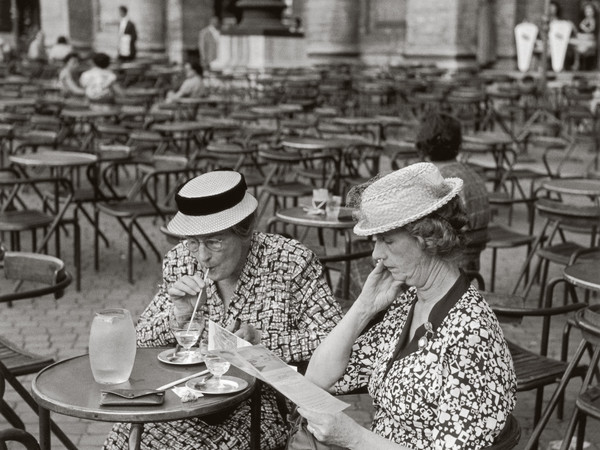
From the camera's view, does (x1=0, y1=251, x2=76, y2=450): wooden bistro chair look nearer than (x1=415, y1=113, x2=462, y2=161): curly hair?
Yes

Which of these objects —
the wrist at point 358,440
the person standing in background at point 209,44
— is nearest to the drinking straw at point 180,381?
the wrist at point 358,440

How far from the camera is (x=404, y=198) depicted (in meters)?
2.48

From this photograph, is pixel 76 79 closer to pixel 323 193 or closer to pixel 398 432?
pixel 323 193

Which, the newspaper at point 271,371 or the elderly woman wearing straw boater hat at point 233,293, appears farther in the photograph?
the elderly woman wearing straw boater hat at point 233,293

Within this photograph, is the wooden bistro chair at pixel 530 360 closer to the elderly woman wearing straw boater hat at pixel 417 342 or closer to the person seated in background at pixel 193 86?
the elderly woman wearing straw boater hat at pixel 417 342

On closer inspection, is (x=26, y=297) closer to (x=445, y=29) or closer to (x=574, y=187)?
(x=574, y=187)

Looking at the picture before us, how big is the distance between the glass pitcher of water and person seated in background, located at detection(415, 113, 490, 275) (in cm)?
263

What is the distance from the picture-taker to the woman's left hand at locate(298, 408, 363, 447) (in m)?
2.28

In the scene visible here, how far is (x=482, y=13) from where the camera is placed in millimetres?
21000

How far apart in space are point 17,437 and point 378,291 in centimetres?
106

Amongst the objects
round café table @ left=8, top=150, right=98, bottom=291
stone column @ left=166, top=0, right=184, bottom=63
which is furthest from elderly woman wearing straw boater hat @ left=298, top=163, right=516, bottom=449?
stone column @ left=166, top=0, right=184, bottom=63

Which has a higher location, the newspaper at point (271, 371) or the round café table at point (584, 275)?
the newspaper at point (271, 371)

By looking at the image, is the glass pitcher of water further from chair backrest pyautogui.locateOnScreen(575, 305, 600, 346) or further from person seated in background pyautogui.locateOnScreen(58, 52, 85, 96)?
person seated in background pyautogui.locateOnScreen(58, 52, 85, 96)

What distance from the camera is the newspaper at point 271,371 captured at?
2.33 meters
